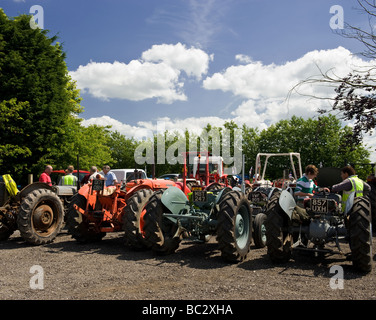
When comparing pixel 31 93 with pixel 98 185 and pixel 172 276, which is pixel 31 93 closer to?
pixel 98 185

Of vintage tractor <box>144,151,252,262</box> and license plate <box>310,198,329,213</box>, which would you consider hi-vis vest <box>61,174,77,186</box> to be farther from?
license plate <box>310,198,329,213</box>

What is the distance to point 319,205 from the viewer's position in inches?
232

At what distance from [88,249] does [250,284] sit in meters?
4.07

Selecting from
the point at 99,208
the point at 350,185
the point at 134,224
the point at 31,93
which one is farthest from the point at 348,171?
the point at 31,93

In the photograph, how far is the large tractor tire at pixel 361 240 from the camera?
17.5 ft

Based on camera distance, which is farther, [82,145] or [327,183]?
[82,145]

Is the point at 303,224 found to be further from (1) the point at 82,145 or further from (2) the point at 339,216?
(1) the point at 82,145

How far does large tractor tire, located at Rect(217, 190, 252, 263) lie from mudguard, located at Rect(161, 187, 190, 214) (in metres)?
1.03

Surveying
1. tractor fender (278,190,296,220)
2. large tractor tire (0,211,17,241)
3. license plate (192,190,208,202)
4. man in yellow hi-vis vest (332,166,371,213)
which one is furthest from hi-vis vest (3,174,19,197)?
man in yellow hi-vis vest (332,166,371,213)

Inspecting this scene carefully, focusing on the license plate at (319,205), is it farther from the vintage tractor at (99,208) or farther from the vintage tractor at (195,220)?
the vintage tractor at (99,208)

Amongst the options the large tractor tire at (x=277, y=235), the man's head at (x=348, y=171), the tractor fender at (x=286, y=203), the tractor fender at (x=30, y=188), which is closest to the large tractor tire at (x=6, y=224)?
the tractor fender at (x=30, y=188)

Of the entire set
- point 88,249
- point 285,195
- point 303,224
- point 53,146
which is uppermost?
point 53,146

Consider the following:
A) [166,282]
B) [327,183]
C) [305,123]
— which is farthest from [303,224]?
[305,123]

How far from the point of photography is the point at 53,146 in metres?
20.6
